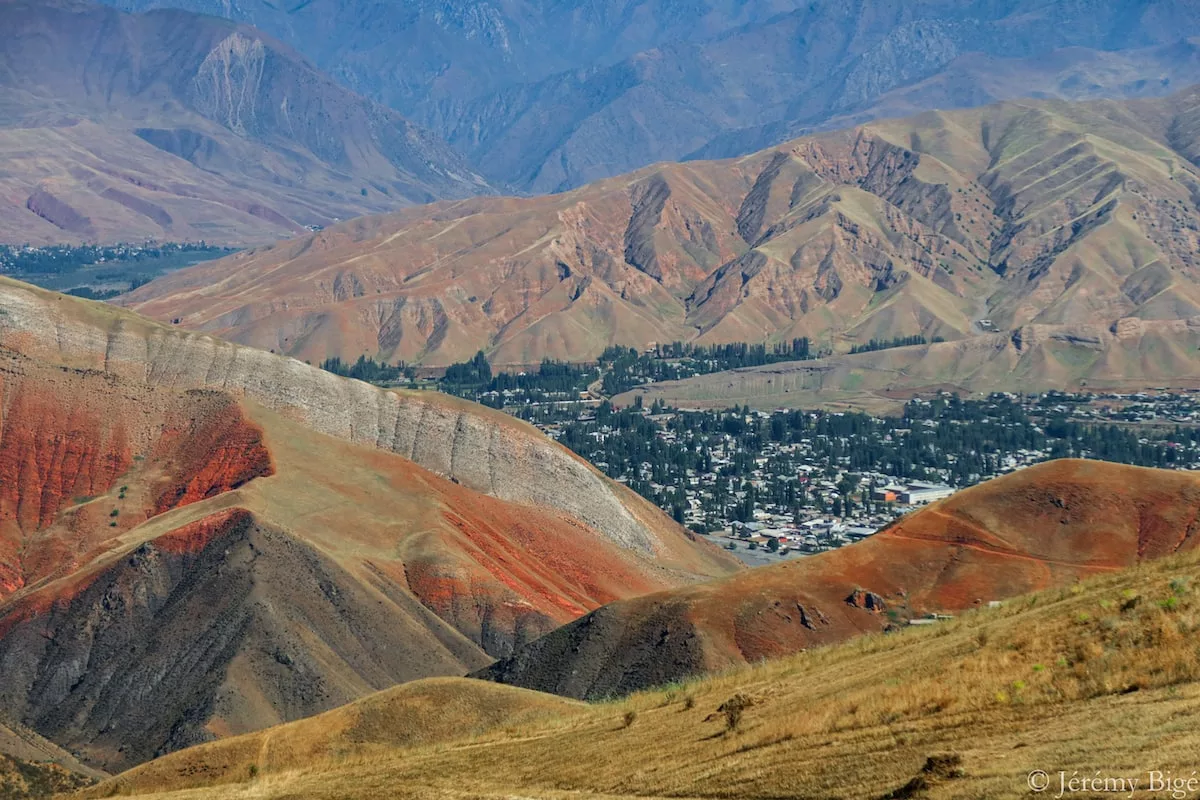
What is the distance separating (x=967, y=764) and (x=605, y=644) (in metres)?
50.7

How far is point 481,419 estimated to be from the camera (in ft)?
461

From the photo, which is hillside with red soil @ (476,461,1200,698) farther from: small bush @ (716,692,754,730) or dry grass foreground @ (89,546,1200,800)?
small bush @ (716,692,754,730)

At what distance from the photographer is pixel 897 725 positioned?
3162cm

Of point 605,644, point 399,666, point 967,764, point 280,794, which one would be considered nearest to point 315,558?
point 399,666

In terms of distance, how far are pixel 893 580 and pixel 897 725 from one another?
51.4 meters

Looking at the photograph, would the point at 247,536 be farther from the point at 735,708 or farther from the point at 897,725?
the point at 897,725

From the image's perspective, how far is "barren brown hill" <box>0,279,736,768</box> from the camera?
87.6 m

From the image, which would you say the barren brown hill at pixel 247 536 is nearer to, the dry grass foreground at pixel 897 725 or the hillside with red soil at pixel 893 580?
the hillside with red soil at pixel 893 580

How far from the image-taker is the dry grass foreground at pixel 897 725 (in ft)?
91.0

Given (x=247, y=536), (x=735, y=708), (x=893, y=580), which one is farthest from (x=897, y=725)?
(x=247, y=536)

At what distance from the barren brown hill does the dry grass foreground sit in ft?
138

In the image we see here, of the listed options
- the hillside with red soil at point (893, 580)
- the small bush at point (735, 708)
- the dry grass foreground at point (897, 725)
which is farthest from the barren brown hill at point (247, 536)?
the small bush at point (735, 708)

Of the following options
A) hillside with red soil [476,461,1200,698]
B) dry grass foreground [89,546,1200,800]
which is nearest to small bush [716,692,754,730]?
dry grass foreground [89,546,1200,800]

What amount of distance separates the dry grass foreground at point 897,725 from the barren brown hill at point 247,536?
4196 centimetres
